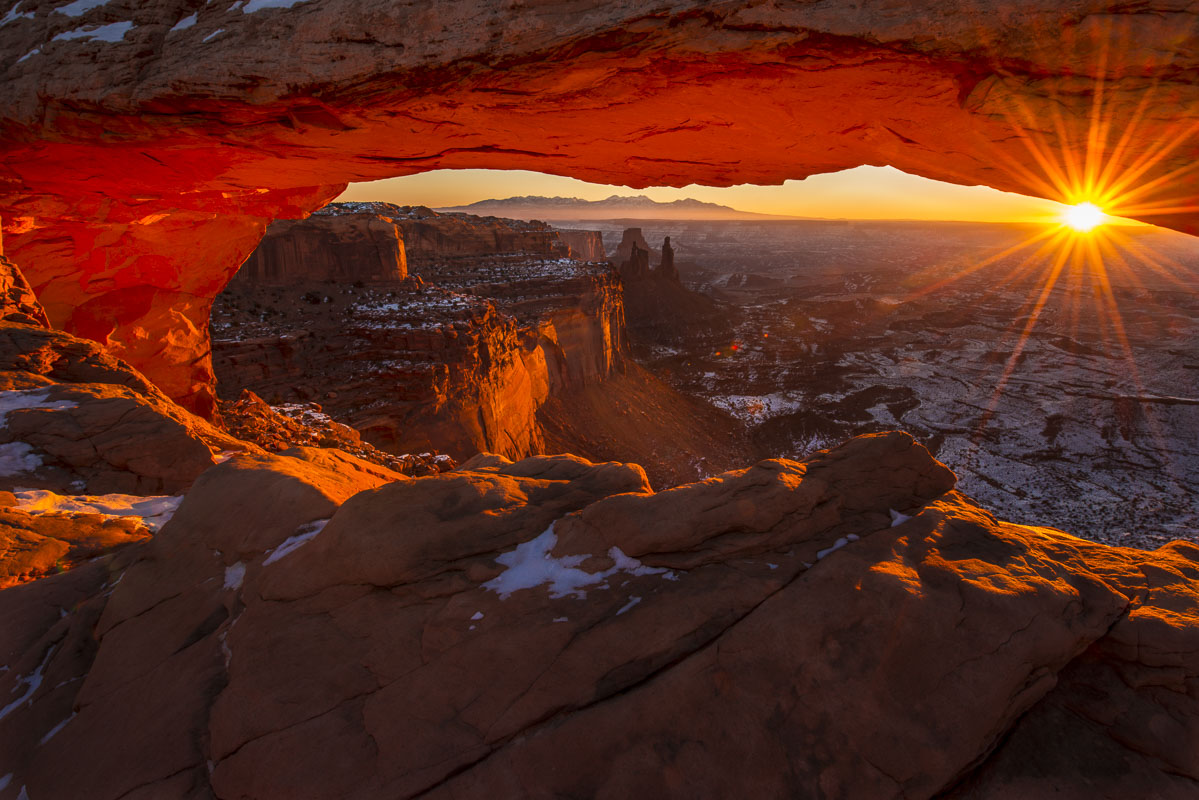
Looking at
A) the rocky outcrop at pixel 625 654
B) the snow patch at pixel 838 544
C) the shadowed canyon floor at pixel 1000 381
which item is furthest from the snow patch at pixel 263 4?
the shadowed canyon floor at pixel 1000 381

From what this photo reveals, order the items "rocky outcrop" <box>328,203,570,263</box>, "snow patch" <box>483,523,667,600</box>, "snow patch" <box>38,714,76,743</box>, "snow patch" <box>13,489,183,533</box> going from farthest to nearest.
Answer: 1. "rocky outcrop" <box>328,203,570,263</box>
2. "snow patch" <box>13,489,183,533</box>
3. "snow patch" <box>483,523,667,600</box>
4. "snow patch" <box>38,714,76,743</box>

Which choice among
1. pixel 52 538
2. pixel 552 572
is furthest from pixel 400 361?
pixel 552 572

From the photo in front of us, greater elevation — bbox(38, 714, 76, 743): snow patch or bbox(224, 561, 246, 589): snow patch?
bbox(224, 561, 246, 589): snow patch

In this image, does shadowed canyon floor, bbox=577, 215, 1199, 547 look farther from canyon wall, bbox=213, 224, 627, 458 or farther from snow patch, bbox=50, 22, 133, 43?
snow patch, bbox=50, 22, 133, 43

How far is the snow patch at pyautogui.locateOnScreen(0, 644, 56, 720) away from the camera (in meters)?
3.21

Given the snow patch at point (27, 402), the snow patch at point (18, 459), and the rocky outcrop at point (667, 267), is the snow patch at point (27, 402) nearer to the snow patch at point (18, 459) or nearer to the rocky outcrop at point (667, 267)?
the snow patch at point (18, 459)

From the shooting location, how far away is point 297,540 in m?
4.11

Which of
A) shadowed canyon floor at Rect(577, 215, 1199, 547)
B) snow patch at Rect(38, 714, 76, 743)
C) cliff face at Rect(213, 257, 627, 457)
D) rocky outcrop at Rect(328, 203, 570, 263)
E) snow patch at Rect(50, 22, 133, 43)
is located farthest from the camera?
rocky outcrop at Rect(328, 203, 570, 263)

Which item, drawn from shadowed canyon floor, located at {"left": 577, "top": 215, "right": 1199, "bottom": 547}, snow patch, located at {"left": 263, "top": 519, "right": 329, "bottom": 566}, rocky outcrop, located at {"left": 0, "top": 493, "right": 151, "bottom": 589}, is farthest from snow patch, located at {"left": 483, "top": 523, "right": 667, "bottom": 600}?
shadowed canyon floor, located at {"left": 577, "top": 215, "right": 1199, "bottom": 547}

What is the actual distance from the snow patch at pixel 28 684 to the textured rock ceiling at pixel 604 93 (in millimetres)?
5593

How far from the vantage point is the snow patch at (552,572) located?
3.44m

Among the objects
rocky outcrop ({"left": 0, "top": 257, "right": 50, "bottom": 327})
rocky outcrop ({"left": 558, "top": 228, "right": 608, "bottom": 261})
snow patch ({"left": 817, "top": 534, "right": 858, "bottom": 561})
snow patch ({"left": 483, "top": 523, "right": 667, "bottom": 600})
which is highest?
rocky outcrop ({"left": 558, "top": 228, "right": 608, "bottom": 261})

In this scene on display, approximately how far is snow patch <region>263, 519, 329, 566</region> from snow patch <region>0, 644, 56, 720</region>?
56.0 inches

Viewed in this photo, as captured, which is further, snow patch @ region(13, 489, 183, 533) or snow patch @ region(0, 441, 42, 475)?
snow patch @ region(0, 441, 42, 475)
